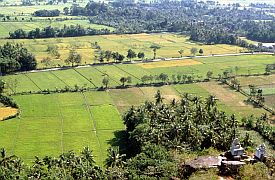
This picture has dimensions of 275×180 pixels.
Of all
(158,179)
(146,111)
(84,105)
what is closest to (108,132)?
(146,111)

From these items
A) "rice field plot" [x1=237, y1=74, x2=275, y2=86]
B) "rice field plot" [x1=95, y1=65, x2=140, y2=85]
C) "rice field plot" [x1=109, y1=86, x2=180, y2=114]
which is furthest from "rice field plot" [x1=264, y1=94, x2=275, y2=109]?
"rice field plot" [x1=95, y1=65, x2=140, y2=85]

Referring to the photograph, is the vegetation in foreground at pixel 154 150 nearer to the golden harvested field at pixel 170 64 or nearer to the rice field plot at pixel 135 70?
the rice field plot at pixel 135 70

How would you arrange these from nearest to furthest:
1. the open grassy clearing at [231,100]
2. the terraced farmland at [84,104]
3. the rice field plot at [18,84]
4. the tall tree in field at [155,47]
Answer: the terraced farmland at [84,104] < the open grassy clearing at [231,100] < the rice field plot at [18,84] < the tall tree in field at [155,47]

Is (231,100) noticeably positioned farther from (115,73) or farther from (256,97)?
(115,73)

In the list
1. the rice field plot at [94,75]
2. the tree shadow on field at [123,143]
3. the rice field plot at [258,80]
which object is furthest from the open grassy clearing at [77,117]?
the rice field plot at [258,80]

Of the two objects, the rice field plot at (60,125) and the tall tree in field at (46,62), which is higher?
the tall tree in field at (46,62)

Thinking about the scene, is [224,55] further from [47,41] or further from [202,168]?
[202,168]
